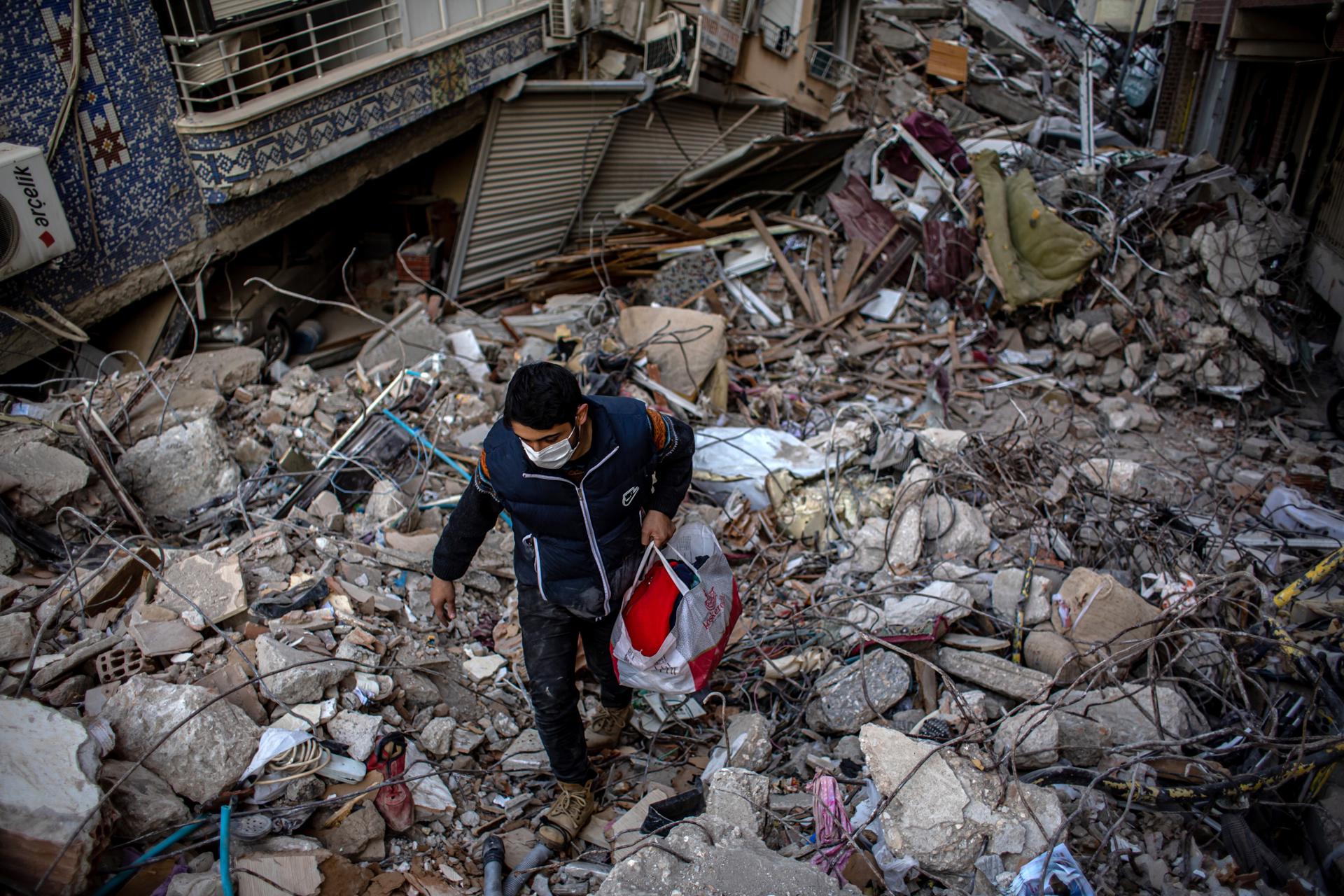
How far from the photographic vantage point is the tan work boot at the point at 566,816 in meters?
3.04

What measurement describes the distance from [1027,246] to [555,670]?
7.51 meters

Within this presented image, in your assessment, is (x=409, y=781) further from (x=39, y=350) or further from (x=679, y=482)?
(x=39, y=350)

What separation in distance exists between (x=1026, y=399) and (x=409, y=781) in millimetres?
6789

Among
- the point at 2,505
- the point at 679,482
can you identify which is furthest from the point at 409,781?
the point at 2,505

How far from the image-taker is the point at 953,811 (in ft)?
8.58

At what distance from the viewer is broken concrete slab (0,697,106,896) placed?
2312 mm

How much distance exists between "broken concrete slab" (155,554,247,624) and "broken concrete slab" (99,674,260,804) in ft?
1.85

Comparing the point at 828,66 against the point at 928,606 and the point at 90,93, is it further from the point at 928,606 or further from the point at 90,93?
the point at 928,606

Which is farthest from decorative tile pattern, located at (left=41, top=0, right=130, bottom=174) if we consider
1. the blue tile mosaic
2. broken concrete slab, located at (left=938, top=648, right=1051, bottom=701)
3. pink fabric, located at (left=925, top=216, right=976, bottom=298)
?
pink fabric, located at (left=925, top=216, right=976, bottom=298)

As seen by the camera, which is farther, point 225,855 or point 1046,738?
point 1046,738

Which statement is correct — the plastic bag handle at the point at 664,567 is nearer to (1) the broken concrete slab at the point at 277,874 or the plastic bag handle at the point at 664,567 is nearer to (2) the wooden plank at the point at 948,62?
(1) the broken concrete slab at the point at 277,874

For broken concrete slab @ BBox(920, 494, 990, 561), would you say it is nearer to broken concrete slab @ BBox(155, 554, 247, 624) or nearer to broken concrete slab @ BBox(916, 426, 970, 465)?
broken concrete slab @ BBox(916, 426, 970, 465)

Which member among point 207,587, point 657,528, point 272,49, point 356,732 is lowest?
point 356,732

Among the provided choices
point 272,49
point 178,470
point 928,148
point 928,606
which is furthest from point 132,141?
point 928,148
